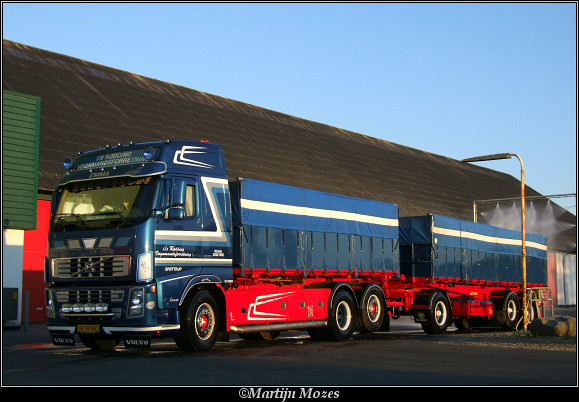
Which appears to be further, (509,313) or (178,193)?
(509,313)

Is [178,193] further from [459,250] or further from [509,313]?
[509,313]

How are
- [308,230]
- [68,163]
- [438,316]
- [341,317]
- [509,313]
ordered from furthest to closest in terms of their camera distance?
[509,313], [438,316], [341,317], [308,230], [68,163]

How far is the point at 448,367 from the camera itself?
43.8 feet

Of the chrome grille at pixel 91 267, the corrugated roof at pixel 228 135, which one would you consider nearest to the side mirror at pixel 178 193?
the chrome grille at pixel 91 267

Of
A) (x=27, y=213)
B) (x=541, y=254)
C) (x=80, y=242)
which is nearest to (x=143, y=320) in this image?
(x=80, y=242)

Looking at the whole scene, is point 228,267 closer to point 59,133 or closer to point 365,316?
point 365,316

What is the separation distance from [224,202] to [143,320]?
327cm

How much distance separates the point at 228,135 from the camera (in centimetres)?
4712

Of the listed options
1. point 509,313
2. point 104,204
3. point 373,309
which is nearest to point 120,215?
point 104,204

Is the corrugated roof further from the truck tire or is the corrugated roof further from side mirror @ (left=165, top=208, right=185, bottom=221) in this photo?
side mirror @ (left=165, top=208, right=185, bottom=221)

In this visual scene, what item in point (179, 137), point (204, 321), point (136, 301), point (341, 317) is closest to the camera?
point (136, 301)

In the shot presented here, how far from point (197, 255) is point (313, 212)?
481cm

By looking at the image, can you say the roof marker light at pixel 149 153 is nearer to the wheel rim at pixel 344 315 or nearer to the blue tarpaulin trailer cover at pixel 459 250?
the wheel rim at pixel 344 315

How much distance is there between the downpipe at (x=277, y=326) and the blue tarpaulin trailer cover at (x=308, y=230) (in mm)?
1343
